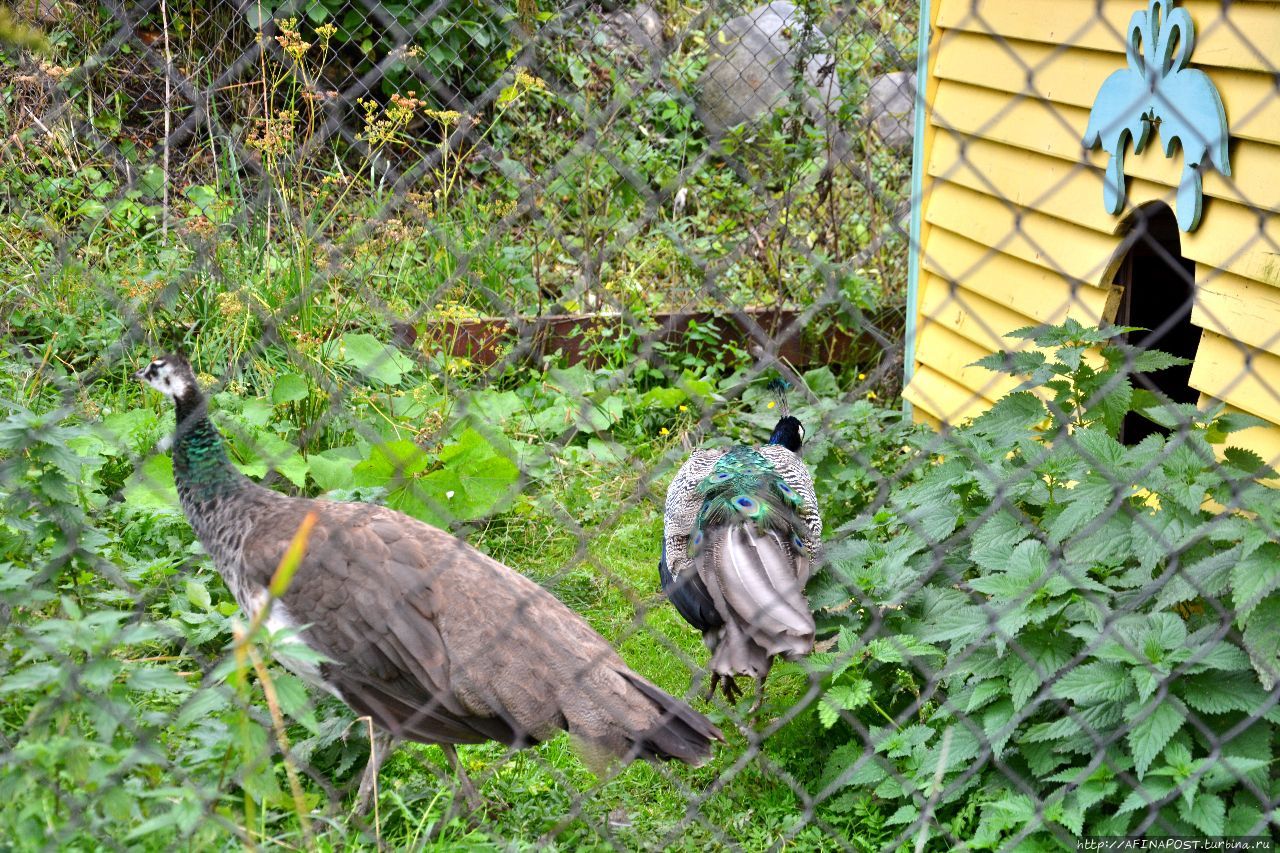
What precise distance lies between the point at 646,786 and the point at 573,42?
16.5 ft

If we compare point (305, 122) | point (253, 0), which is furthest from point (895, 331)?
point (253, 0)

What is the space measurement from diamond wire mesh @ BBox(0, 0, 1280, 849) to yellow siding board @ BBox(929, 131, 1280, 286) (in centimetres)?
2

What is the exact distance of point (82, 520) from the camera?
2.61m

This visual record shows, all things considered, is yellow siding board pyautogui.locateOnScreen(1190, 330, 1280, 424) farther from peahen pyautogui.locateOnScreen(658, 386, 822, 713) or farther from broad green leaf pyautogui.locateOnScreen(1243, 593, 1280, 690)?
peahen pyautogui.locateOnScreen(658, 386, 822, 713)

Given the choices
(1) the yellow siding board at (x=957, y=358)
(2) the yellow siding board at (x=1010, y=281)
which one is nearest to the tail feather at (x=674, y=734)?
(2) the yellow siding board at (x=1010, y=281)

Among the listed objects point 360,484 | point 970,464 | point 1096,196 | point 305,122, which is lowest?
point 360,484

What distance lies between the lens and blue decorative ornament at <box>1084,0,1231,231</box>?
11.0ft

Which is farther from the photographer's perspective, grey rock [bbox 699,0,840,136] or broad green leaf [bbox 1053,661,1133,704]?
grey rock [bbox 699,0,840,136]

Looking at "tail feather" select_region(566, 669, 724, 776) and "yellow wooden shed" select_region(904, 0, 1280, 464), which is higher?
"yellow wooden shed" select_region(904, 0, 1280, 464)

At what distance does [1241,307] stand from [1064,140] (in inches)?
38.6

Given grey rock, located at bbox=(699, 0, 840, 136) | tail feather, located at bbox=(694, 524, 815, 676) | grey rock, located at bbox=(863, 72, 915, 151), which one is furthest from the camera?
grey rock, located at bbox=(699, 0, 840, 136)

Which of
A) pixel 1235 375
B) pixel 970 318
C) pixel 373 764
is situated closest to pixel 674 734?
pixel 373 764

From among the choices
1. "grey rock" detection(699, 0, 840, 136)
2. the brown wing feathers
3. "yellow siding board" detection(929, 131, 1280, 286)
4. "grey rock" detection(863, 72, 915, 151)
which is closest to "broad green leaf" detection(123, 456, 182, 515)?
the brown wing feathers

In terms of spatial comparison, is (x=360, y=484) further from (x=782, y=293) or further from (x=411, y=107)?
(x=782, y=293)
